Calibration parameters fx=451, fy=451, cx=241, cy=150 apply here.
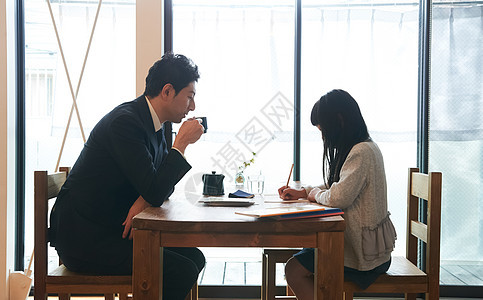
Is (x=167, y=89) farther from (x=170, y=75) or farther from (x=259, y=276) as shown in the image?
(x=259, y=276)

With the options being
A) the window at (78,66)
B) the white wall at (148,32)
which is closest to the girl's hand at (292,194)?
the white wall at (148,32)

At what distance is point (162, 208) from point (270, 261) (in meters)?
0.68

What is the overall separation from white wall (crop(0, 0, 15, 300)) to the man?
105cm

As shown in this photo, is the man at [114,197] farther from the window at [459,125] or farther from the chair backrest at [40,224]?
the window at [459,125]

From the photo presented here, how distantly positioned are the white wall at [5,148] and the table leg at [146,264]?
5.05 feet

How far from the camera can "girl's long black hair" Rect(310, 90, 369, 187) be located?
1.67m

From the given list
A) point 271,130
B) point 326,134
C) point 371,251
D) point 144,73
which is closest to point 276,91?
point 271,130

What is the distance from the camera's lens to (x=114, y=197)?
1.54 m

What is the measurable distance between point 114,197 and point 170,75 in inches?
19.7

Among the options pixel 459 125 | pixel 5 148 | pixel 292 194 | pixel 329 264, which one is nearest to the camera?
pixel 329 264

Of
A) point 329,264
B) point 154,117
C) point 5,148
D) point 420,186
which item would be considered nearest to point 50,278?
point 154,117

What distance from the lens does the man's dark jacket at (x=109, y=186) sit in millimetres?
1453

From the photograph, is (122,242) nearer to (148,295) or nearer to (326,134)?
(148,295)

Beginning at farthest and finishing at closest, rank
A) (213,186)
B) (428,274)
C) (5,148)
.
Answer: (5,148), (213,186), (428,274)
